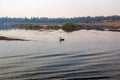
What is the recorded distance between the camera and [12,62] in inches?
1335

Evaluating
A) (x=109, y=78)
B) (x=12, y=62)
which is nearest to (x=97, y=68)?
(x=109, y=78)

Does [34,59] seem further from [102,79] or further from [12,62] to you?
[102,79]

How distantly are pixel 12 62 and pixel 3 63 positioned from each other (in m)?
1.29

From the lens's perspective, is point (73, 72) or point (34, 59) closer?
point (73, 72)

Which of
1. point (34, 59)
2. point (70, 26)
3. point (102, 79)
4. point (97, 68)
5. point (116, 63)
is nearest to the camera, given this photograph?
point (102, 79)

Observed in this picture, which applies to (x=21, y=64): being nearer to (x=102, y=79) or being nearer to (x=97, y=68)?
(x=97, y=68)

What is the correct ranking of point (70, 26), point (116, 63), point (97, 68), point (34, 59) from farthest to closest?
1. point (70, 26)
2. point (34, 59)
3. point (116, 63)
4. point (97, 68)

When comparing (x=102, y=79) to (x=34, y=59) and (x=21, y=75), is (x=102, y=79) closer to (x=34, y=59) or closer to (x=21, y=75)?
A: (x=21, y=75)

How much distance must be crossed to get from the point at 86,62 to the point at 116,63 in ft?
13.3

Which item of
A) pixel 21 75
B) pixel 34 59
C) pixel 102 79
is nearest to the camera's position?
pixel 102 79

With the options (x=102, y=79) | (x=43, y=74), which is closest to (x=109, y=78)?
(x=102, y=79)

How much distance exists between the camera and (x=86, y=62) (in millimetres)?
33688

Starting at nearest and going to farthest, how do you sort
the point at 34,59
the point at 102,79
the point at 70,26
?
the point at 102,79 → the point at 34,59 → the point at 70,26

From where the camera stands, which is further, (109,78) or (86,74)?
(86,74)
